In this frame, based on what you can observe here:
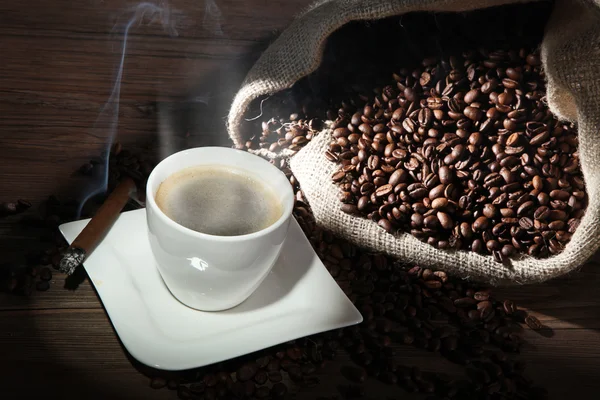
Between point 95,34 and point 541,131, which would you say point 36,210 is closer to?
point 95,34

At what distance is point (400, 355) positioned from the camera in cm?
127

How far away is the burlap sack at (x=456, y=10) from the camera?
4.25 ft

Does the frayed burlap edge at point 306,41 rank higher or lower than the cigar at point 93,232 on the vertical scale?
higher

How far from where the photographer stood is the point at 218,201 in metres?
1.18

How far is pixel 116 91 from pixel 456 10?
93 centimetres

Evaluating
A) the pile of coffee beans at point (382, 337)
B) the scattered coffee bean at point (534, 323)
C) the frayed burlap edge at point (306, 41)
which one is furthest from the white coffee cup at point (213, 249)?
the scattered coffee bean at point (534, 323)

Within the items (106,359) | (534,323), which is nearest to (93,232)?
(106,359)

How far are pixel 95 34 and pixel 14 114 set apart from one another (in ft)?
1.44

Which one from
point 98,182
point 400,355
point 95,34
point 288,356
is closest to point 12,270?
point 98,182

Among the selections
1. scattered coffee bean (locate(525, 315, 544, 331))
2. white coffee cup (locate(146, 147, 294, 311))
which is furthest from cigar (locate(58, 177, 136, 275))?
scattered coffee bean (locate(525, 315, 544, 331))

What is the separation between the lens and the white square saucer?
43.6 inches

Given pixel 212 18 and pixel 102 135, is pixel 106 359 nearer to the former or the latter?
pixel 102 135

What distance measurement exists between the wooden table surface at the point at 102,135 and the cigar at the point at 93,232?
2.8 inches

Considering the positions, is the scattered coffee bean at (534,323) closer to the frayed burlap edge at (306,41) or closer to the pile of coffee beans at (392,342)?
the pile of coffee beans at (392,342)
